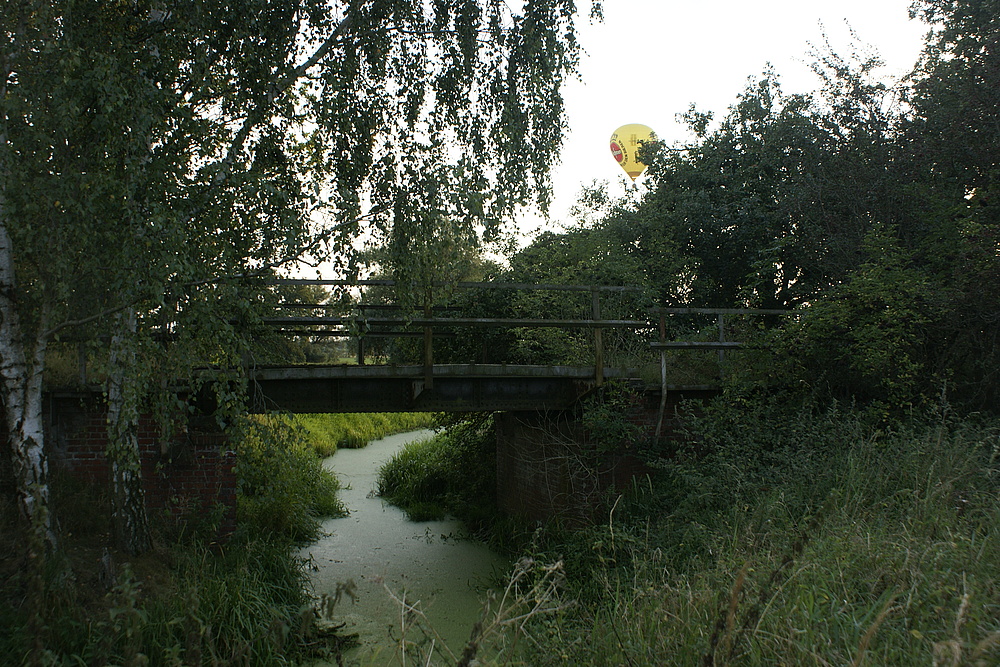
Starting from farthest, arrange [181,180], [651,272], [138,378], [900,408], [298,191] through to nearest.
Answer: [651,272], [900,408], [298,191], [181,180], [138,378]

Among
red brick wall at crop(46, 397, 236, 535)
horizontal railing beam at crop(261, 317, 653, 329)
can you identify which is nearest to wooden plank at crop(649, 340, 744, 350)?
horizontal railing beam at crop(261, 317, 653, 329)

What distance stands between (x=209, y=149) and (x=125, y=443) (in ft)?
8.09

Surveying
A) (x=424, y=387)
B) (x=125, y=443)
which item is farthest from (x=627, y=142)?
(x=125, y=443)

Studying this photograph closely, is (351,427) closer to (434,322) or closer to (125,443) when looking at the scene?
(434,322)

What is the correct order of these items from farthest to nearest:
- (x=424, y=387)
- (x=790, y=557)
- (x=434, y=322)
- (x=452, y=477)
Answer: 1. (x=452, y=477)
2. (x=424, y=387)
3. (x=434, y=322)
4. (x=790, y=557)

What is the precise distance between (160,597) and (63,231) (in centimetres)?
291

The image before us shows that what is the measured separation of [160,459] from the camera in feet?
23.4

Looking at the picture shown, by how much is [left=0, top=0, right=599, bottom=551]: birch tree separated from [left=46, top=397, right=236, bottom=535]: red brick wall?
106 cm

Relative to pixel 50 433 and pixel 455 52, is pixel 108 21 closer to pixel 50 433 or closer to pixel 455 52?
pixel 455 52

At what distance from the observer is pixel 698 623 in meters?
3.47

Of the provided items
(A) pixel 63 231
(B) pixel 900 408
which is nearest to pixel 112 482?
(A) pixel 63 231

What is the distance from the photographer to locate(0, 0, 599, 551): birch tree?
183 inches

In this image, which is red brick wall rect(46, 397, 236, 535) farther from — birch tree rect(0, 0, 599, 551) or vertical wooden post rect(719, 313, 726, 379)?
vertical wooden post rect(719, 313, 726, 379)

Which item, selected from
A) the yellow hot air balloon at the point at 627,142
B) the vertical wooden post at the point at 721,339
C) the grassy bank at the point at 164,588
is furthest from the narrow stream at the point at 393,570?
the yellow hot air balloon at the point at 627,142
